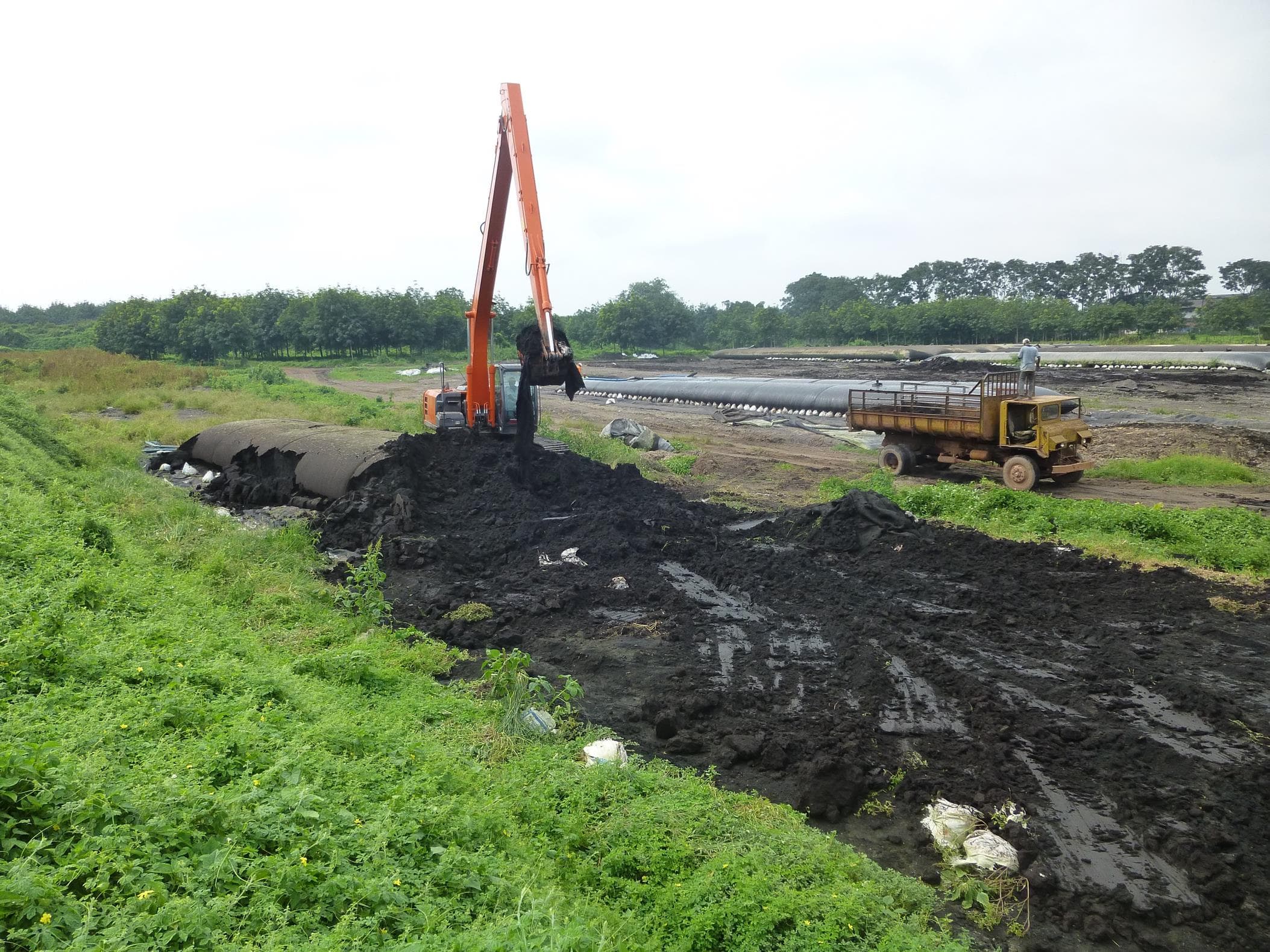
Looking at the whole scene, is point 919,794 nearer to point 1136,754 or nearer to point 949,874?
point 949,874

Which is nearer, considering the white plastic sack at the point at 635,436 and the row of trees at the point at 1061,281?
the white plastic sack at the point at 635,436

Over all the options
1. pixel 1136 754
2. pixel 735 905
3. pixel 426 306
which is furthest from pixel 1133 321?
pixel 735 905

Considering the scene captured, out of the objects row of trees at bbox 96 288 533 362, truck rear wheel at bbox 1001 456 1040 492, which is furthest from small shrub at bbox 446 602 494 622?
row of trees at bbox 96 288 533 362

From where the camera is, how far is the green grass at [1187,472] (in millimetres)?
16453

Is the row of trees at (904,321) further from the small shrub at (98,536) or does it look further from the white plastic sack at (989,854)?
the small shrub at (98,536)

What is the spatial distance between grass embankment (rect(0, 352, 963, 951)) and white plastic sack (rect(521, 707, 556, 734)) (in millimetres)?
103

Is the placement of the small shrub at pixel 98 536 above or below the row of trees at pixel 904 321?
below

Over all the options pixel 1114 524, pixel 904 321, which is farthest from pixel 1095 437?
pixel 904 321

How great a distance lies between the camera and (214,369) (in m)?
48.7

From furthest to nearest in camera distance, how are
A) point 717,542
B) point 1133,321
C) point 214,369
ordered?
1. point 1133,321
2. point 214,369
3. point 717,542

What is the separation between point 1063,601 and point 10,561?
11281mm

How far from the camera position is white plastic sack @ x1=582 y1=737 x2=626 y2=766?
5895mm

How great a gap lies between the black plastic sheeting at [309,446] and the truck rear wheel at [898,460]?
36.6 ft

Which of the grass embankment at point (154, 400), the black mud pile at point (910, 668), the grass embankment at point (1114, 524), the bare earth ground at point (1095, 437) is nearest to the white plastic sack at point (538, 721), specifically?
the black mud pile at point (910, 668)
